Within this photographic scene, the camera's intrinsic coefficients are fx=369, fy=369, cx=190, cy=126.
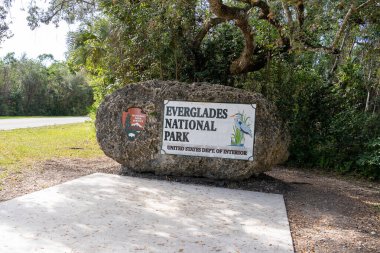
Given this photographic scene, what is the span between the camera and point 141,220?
4629 mm

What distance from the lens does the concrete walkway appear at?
3.80m

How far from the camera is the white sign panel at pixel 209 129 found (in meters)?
6.94

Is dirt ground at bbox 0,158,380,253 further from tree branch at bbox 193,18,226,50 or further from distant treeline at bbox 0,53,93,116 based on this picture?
distant treeline at bbox 0,53,93,116

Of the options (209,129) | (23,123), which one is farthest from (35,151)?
(23,123)

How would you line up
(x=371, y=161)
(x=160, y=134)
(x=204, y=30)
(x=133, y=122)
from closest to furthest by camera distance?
(x=160, y=134) < (x=133, y=122) < (x=371, y=161) < (x=204, y=30)

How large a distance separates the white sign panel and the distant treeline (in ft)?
87.7

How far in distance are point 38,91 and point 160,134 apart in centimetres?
3192

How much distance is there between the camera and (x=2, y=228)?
4.04 m

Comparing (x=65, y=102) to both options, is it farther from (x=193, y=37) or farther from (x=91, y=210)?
(x=91, y=210)

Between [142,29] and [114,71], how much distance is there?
1754 millimetres

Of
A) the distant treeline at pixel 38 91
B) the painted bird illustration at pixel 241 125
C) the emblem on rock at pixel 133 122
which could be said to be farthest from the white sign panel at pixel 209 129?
the distant treeline at pixel 38 91

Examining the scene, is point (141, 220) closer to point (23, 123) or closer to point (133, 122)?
point (133, 122)

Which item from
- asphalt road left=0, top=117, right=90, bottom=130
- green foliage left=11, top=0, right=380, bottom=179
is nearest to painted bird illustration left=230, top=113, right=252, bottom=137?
green foliage left=11, top=0, right=380, bottom=179

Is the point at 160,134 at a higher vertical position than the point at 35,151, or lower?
higher
